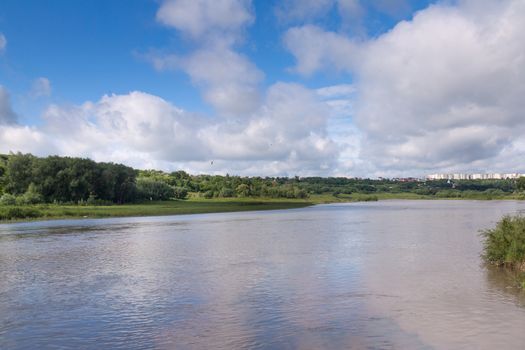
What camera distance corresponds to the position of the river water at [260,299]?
15312mm

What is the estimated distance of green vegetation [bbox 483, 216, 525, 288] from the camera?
26.0 m

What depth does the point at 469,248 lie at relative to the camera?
36.8 metres

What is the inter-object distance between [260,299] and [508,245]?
15.1 meters

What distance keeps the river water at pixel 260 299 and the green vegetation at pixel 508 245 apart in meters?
1.15

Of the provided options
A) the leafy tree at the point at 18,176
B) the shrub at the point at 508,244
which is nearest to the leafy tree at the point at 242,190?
the leafy tree at the point at 18,176

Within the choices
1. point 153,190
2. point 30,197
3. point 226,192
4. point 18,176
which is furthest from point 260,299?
point 226,192

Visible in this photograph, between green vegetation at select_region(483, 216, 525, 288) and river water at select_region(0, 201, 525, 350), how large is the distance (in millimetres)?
1151

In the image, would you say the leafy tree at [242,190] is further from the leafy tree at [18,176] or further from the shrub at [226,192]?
the leafy tree at [18,176]

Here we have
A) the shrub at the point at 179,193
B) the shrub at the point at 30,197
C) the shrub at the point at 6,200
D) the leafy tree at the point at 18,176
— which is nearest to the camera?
the shrub at the point at 6,200

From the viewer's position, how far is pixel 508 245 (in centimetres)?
2694

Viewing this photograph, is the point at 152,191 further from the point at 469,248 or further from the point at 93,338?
the point at 93,338

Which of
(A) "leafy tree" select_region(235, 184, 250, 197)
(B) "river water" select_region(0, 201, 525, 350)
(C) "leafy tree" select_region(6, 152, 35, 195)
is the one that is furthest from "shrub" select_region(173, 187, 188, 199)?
(B) "river water" select_region(0, 201, 525, 350)

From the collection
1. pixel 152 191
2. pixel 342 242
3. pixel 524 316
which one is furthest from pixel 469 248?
pixel 152 191

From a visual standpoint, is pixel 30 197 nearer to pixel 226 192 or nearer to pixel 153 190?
pixel 153 190
